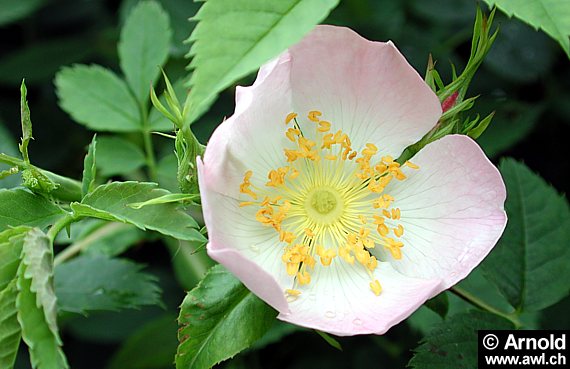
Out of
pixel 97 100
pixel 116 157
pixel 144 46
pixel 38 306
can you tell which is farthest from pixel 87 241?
pixel 38 306

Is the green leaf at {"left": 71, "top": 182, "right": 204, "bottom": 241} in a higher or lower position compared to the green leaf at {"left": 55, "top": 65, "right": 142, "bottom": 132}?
higher

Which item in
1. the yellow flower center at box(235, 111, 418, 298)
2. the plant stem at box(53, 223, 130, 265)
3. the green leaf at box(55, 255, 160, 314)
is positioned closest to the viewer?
the yellow flower center at box(235, 111, 418, 298)

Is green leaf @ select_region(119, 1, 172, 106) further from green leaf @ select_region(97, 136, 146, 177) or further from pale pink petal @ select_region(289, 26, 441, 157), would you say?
pale pink petal @ select_region(289, 26, 441, 157)

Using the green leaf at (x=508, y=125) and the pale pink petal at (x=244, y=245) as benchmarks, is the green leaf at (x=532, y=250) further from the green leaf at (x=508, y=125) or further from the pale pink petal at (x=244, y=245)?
the pale pink petal at (x=244, y=245)

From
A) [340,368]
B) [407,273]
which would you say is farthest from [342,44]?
[340,368]

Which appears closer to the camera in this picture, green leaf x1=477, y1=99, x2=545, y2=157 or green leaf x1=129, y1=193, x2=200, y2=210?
green leaf x1=129, y1=193, x2=200, y2=210

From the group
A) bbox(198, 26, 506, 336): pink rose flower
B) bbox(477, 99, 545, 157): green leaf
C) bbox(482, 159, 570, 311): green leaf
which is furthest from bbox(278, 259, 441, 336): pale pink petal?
bbox(477, 99, 545, 157): green leaf

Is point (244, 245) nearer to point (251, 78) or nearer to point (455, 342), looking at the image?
point (455, 342)

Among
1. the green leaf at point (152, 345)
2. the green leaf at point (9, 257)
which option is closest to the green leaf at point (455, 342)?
the green leaf at point (9, 257)
